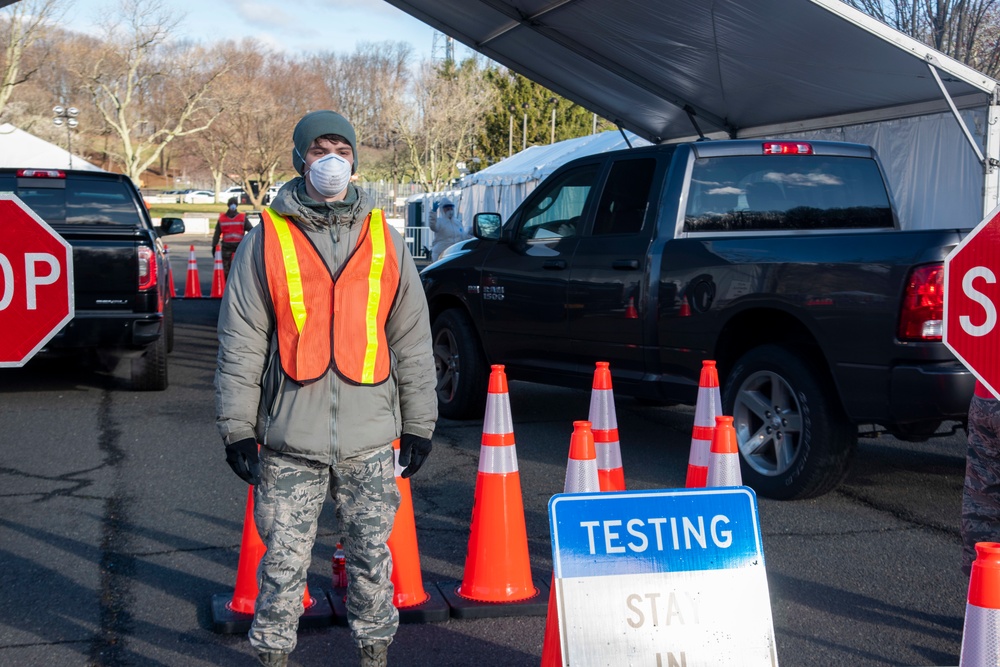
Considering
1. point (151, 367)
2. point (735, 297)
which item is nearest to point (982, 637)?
point (735, 297)

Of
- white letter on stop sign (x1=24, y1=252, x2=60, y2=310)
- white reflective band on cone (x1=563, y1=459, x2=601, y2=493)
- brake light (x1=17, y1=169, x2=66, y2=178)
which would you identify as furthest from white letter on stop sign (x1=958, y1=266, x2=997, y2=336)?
brake light (x1=17, y1=169, x2=66, y2=178)

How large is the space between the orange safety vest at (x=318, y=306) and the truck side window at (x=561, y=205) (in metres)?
4.55

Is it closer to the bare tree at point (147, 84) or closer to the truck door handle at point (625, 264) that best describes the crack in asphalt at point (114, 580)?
the truck door handle at point (625, 264)

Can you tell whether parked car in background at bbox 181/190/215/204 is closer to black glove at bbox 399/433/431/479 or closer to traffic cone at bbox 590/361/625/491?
traffic cone at bbox 590/361/625/491

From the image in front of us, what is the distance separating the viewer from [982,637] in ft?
8.49

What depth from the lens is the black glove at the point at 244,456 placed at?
342cm

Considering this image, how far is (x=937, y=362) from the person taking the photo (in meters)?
5.58

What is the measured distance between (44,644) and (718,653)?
2.53 metres

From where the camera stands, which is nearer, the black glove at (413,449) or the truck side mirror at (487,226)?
the black glove at (413,449)

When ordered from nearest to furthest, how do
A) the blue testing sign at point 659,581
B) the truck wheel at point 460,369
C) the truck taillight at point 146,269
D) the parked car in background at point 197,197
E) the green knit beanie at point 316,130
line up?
the blue testing sign at point 659,581
the green knit beanie at point 316,130
the truck wheel at point 460,369
the truck taillight at point 146,269
the parked car in background at point 197,197

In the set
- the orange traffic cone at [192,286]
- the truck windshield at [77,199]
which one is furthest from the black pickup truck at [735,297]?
the orange traffic cone at [192,286]

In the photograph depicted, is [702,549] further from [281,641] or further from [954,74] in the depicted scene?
[954,74]

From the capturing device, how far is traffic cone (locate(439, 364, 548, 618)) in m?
4.66

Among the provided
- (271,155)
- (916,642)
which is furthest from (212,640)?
(271,155)
